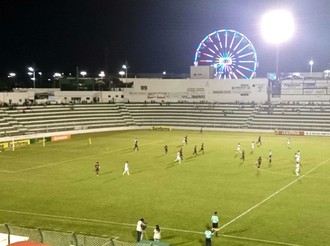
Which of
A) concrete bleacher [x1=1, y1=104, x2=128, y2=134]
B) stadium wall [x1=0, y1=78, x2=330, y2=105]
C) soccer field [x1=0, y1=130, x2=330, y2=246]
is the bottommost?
soccer field [x1=0, y1=130, x2=330, y2=246]

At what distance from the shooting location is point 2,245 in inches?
641

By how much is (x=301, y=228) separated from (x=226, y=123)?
6089 centimetres

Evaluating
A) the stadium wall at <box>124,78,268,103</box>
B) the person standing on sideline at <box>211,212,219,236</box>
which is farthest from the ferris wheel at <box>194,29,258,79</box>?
the person standing on sideline at <box>211,212,219,236</box>

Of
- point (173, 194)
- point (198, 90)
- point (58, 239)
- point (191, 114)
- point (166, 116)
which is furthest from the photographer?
point (198, 90)

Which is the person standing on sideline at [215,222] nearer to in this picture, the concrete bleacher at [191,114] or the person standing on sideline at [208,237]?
the person standing on sideline at [208,237]

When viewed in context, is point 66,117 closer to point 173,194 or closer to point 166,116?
point 166,116

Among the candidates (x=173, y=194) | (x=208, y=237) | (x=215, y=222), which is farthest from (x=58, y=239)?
(x=173, y=194)

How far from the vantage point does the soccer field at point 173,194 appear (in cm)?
2244

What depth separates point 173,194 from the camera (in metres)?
30.1

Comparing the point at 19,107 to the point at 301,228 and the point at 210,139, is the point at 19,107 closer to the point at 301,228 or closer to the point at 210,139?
the point at 210,139

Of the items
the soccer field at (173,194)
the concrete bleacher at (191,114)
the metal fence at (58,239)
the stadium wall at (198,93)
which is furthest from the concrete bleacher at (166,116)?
the metal fence at (58,239)

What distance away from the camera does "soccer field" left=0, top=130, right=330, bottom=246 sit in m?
22.4

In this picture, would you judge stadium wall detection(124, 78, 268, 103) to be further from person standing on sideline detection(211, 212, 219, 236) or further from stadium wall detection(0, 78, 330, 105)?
person standing on sideline detection(211, 212, 219, 236)

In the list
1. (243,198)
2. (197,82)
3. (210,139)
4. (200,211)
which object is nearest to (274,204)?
(243,198)
